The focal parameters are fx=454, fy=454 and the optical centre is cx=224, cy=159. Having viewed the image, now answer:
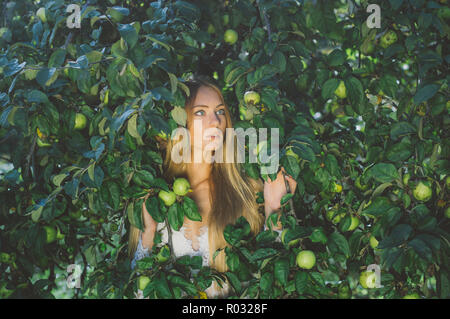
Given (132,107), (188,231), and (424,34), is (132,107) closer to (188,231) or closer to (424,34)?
(188,231)

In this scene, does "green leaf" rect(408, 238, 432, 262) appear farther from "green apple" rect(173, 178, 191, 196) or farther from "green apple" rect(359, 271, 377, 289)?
"green apple" rect(173, 178, 191, 196)

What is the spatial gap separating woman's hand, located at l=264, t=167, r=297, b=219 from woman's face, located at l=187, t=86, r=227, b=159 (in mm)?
226

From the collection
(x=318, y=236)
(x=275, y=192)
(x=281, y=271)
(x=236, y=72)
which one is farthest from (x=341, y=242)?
(x=236, y=72)

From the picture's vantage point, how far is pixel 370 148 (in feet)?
4.38

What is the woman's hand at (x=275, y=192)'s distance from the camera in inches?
57.3

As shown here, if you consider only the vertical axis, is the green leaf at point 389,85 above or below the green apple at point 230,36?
below

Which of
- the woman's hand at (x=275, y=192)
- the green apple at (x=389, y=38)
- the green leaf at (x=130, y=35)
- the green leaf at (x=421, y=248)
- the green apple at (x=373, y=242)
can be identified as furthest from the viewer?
the woman's hand at (x=275, y=192)

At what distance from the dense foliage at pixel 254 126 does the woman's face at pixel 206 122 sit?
0.34ft

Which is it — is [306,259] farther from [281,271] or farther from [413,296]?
[413,296]

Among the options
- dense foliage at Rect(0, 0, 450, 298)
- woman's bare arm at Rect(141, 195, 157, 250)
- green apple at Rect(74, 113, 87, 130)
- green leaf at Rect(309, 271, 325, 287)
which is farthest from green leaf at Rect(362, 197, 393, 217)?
green apple at Rect(74, 113, 87, 130)

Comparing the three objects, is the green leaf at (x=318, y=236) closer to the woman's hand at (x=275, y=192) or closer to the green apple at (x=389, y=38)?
the woman's hand at (x=275, y=192)

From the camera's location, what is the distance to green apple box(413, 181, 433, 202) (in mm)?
1145

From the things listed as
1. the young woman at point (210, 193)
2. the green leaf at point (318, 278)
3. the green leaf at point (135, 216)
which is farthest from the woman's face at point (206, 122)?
the green leaf at point (318, 278)
